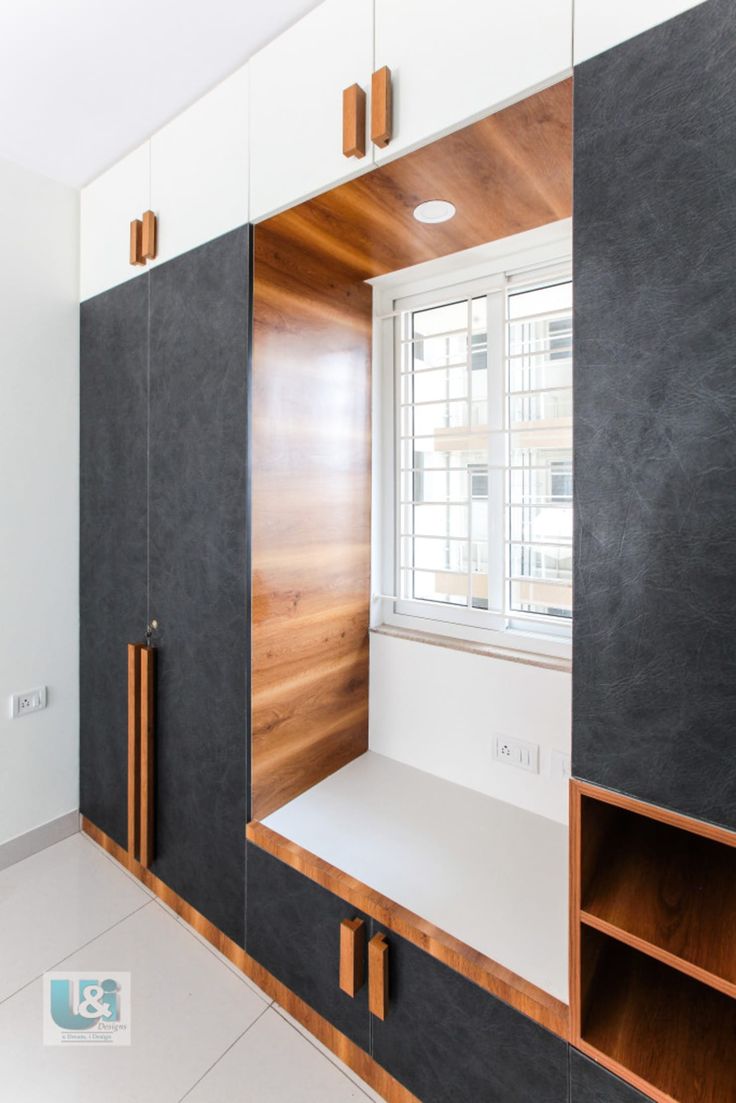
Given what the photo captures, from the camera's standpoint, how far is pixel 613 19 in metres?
0.93

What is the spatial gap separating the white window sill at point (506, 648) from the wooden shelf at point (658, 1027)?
686mm

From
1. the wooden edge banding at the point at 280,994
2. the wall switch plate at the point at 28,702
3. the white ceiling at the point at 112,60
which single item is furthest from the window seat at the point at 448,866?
the white ceiling at the point at 112,60

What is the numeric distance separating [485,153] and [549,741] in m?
1.47

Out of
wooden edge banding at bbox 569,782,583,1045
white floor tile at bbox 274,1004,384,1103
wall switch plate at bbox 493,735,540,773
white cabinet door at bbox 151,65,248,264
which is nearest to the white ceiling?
white cabinet door at bbox 151,65,248,264

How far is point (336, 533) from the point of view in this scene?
6.10ft

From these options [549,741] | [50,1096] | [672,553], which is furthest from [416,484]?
[50,1096]

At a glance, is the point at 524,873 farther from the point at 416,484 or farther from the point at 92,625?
the point at 92,625

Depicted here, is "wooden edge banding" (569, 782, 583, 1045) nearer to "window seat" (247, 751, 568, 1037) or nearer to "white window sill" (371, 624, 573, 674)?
"window seat" (247, 751, 568, 1037)

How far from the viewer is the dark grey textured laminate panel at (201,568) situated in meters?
1.56

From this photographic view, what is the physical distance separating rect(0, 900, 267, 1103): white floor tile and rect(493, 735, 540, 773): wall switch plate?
0.93 meters

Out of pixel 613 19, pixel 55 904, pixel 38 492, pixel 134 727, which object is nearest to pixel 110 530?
pixel 38 492

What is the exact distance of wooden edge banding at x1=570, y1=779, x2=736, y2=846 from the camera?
33.9 inches

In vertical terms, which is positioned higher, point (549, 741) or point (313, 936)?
point (549, 741)

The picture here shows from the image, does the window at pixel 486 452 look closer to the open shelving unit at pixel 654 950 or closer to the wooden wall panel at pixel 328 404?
the wooden wall panel at pixel 328 404
